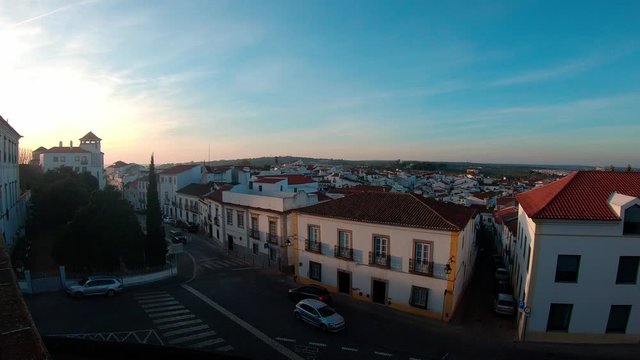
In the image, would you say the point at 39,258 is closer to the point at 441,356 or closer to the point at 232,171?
the point at 441,356

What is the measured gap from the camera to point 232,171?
7038 cm

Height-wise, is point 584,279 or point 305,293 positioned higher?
point 584,279

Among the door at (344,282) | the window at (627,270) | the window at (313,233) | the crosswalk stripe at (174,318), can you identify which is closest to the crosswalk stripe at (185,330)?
the crosswalk stripe at (174,318)

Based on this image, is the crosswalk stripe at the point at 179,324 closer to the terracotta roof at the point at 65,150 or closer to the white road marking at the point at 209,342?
the white road marking at the point at 209,342

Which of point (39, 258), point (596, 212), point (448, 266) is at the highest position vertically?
point (596, 212)

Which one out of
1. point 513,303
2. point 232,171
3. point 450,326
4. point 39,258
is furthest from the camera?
point 232,171

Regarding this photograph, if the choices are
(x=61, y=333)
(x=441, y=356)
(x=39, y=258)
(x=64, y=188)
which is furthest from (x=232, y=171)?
(x=441, y=356)

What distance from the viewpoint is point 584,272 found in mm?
18844

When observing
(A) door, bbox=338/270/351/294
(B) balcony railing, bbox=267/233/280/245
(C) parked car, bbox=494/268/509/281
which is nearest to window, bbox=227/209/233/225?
(B) balcony railing, bbox=267/233/280/245

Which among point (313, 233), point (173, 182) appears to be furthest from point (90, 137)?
point (313, 233)

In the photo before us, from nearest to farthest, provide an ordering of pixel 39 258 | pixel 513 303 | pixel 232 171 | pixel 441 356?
pixel 441 356 → pixel 513 303 → pixel 39 258 → pixel 232 171

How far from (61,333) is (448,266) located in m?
20.3

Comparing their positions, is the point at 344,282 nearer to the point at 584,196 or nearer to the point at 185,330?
the point at 185,330

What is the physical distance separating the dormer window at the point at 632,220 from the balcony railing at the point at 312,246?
56.5 ft
